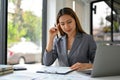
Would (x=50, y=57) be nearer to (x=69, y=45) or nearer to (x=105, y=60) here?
(x=69, y=45)

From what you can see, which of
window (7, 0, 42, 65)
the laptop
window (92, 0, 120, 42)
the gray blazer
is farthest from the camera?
window (92, 0, 120, 42)

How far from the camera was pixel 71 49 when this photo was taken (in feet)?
6.79

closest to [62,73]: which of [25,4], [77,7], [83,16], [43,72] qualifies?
[43,72]

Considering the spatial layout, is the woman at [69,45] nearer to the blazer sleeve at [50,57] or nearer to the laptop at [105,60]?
the blazer sleeve at [50,57]

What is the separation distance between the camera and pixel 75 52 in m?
2.06

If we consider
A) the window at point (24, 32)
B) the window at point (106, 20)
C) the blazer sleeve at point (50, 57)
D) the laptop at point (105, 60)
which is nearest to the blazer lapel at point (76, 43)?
the blazer sleeve at point (50, 57)

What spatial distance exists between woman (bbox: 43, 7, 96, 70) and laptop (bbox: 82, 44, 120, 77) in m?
0.64

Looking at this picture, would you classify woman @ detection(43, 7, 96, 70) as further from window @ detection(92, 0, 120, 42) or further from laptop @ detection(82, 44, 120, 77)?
window @ detection(92, 0, 120, 42)

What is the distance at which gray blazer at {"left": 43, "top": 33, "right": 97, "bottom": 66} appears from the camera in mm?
2051

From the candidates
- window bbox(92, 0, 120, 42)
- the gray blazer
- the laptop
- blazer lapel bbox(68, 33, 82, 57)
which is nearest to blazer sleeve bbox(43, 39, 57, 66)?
the gray blazer

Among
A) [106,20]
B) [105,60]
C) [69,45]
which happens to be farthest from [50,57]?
[106,20]

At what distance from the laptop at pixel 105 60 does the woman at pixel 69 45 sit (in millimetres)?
636

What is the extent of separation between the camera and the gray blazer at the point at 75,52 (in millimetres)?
2051

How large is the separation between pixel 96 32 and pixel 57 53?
3.54 m
